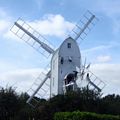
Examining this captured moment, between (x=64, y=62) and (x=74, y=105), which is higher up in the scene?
(x=64, y=62)

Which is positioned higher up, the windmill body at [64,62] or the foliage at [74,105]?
the windmill body at [64,62]

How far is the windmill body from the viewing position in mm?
62656

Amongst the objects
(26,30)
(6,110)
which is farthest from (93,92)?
(26,30)

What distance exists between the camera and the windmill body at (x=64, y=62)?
62.7m

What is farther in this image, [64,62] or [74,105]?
[64,62]

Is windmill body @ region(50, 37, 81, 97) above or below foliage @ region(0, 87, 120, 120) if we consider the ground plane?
above

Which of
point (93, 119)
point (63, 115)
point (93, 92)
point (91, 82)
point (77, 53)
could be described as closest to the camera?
point (93, 119)

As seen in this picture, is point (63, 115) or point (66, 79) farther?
point (66, 79)

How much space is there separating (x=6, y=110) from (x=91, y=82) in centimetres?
1186

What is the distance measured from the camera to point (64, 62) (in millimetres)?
63312

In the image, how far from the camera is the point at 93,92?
53.0 m

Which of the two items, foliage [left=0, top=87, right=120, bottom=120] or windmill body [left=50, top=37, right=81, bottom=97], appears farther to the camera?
windmill body [left=50, top=37, right=81, bottom=97]

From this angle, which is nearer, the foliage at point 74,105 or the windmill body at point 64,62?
the foliage at point 74,105

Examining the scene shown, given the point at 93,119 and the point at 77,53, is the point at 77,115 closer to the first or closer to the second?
the point at 93,119
